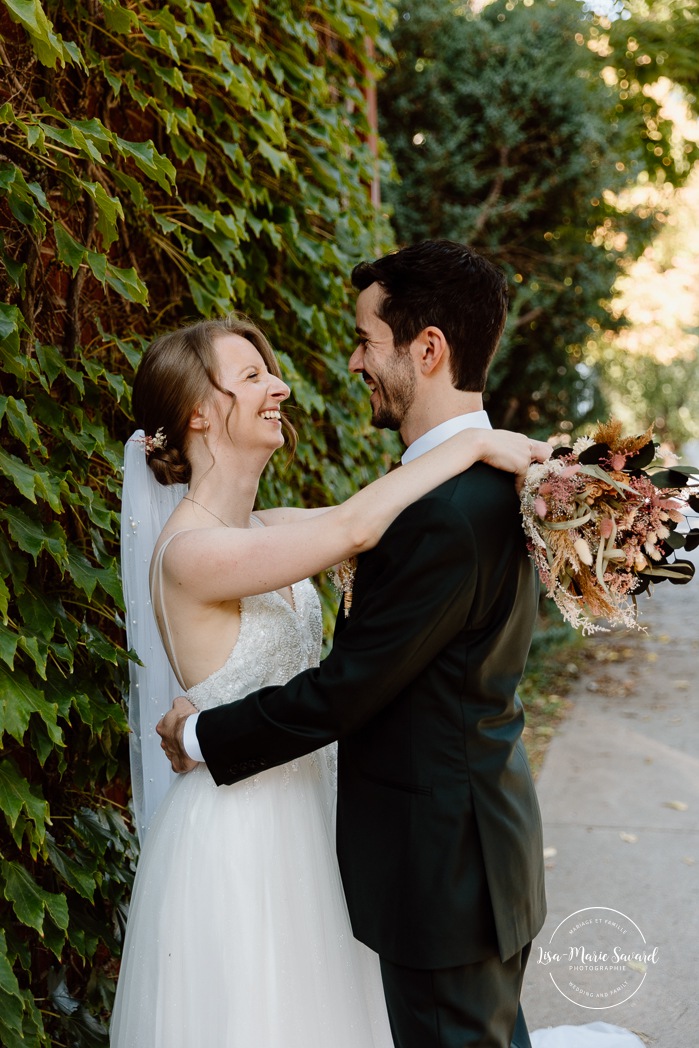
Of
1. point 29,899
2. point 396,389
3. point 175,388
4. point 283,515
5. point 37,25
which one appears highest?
point 37,25

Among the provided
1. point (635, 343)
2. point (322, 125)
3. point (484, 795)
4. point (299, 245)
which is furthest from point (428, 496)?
point (635, 343)

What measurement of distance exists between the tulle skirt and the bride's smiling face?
30.4 inches

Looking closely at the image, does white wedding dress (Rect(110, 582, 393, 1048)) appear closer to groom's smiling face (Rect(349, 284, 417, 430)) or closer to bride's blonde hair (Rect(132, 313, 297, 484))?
bride's blonde hair (Rect(132, 313, 297, 484))

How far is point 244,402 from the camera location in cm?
230

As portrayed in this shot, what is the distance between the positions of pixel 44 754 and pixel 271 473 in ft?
5.23

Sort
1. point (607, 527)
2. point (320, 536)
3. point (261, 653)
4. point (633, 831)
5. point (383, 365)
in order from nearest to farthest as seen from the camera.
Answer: point (607, 527) → point (320, 536) → point (383, 365) → point (261, 653) → point (633, 831)

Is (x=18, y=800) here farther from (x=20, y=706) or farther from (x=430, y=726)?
(x=430, y=726)

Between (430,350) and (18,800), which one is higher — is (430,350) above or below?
above

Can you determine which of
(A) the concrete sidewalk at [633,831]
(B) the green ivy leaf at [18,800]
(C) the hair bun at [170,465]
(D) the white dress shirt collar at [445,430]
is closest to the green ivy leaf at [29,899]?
(B) the green ivy leaf at [18,800]

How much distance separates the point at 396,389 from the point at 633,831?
3416 mm

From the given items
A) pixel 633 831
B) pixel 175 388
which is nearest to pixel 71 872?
pixel 175 388

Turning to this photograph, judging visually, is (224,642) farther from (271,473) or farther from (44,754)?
(271,473)

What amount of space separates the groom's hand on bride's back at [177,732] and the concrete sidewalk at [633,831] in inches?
72.9

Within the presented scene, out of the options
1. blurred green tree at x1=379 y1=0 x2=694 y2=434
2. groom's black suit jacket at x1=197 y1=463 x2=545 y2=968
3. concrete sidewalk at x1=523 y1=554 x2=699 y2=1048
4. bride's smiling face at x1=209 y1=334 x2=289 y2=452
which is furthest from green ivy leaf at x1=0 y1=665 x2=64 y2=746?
blurred green tree at x1=379 y1=0 x2=694 y2=434
